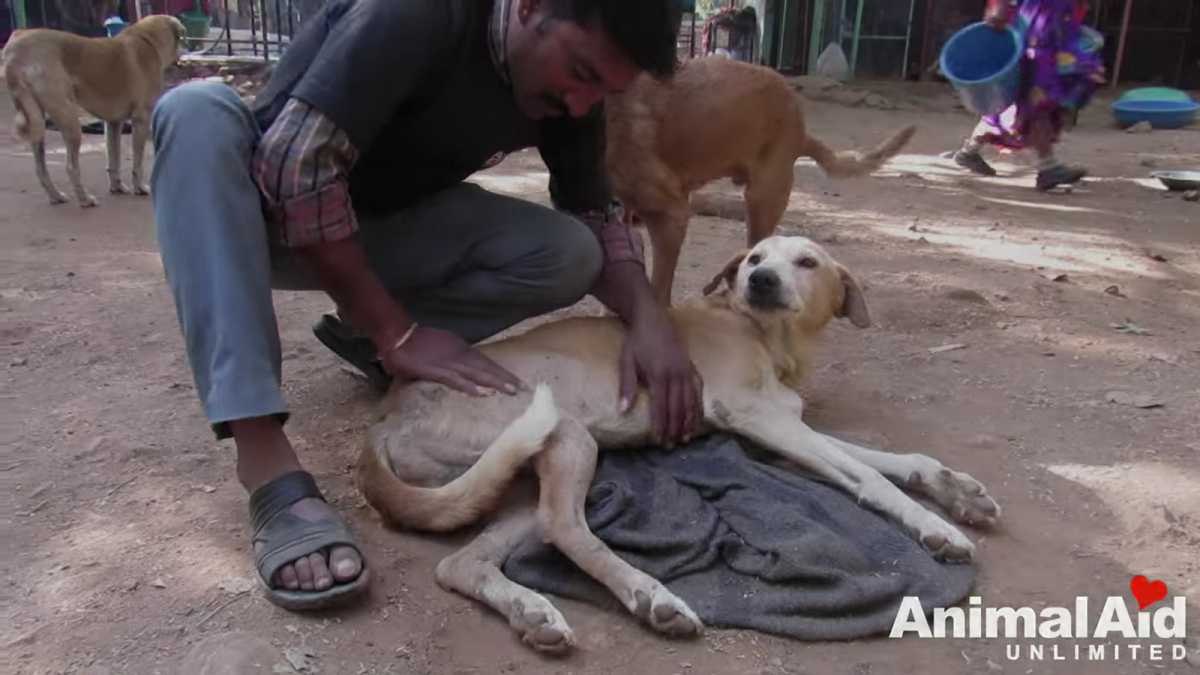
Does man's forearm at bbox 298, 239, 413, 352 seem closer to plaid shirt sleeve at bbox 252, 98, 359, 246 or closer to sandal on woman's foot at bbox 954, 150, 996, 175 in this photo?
→ plaid shirt sleeve at bbox 252, 98, 359, 246

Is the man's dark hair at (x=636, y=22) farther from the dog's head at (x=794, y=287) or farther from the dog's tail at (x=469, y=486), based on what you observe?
the dog's head at (x=794, y=287)

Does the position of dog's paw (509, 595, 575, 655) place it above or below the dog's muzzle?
below

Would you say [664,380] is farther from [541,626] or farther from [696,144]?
[696,144]

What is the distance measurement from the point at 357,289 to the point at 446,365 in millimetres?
309

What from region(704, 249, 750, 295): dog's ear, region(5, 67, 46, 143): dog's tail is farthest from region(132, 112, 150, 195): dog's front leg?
region(704, 249, 750, 295): dog's ear

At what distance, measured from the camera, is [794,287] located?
300 centimetres

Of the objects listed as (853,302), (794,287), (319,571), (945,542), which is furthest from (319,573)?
(853,302)

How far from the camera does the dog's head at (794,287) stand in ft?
9.79

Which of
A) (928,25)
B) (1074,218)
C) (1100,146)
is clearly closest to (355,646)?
(1074,218)

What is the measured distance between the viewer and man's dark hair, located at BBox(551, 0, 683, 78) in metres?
1.99

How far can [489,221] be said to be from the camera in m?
2.89

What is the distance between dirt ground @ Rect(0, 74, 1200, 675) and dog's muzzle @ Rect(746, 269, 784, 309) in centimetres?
45

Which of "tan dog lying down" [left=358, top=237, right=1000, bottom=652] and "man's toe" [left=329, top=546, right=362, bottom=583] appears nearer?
"man's toe" [left=329, top=546, right=362, bottom=583]

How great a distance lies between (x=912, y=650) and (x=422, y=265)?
1.71 m
